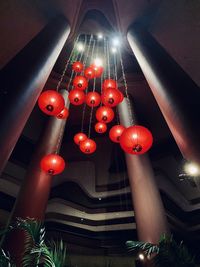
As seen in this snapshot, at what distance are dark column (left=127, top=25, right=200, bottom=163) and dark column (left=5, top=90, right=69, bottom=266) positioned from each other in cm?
322

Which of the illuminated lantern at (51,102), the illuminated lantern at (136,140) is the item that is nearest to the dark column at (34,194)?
the illuminated lantern at (51,102)

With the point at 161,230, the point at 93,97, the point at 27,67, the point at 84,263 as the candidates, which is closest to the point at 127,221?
the point at 84,263

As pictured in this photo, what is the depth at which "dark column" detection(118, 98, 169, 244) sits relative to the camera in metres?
4.33

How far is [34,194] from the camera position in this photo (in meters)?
4.47

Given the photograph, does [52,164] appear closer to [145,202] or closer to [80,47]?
[145,202]

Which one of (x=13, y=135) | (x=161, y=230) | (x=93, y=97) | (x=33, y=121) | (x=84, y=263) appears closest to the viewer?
(x=13, y=135)

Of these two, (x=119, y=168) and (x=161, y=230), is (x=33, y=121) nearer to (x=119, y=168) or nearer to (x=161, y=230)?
(x=119, y=168)

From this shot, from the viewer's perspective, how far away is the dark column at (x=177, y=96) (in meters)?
2.38

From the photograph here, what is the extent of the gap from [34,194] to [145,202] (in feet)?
8.50

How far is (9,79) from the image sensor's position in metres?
2.54

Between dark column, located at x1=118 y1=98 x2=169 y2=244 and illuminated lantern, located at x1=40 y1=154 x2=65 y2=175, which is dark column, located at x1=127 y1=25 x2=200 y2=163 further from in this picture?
dark column, located at x1=118 y1=98 x2=169 y2=244

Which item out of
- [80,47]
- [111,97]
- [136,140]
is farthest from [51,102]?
[80,47]

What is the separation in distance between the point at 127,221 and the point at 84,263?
2.28 m

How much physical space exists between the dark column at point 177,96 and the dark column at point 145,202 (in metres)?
2.50
